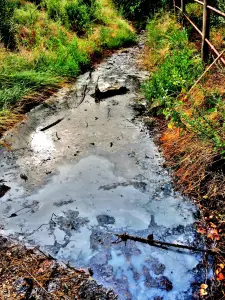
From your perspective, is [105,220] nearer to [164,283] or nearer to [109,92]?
[164,283]

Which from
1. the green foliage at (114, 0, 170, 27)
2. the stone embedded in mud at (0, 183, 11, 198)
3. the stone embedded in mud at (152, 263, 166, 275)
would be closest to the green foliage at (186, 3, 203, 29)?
the green foliage at (114, 0, 170, 27)

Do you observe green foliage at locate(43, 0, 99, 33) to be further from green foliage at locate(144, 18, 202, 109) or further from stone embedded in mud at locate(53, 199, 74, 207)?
stone embedded in mud at locate(53, 199, 74, 207)

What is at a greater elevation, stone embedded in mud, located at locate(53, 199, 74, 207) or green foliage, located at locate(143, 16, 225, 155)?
green foliage, located at locate(143, 16, 225, 155)

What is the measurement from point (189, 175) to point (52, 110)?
331cm

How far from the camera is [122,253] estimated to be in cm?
311

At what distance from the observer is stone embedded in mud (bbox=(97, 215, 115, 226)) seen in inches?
137

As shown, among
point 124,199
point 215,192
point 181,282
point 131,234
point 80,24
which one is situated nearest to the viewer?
point 181,282

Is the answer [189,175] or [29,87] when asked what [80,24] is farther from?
[189,175]

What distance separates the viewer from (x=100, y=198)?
3861 mm

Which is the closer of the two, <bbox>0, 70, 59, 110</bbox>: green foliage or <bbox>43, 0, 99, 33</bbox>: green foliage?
<bbox>0, 70, 59, 110</bbox>: green foliage

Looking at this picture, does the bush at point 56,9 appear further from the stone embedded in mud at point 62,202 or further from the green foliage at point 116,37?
the stone embedded in mud at point 62,202

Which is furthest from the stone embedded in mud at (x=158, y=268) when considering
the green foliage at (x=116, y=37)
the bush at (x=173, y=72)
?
the green foliage at (x=116, y=37)

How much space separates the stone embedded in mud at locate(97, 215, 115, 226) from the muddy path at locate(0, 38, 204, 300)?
0.04 feet

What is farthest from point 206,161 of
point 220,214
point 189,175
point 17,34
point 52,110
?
point 17,34
